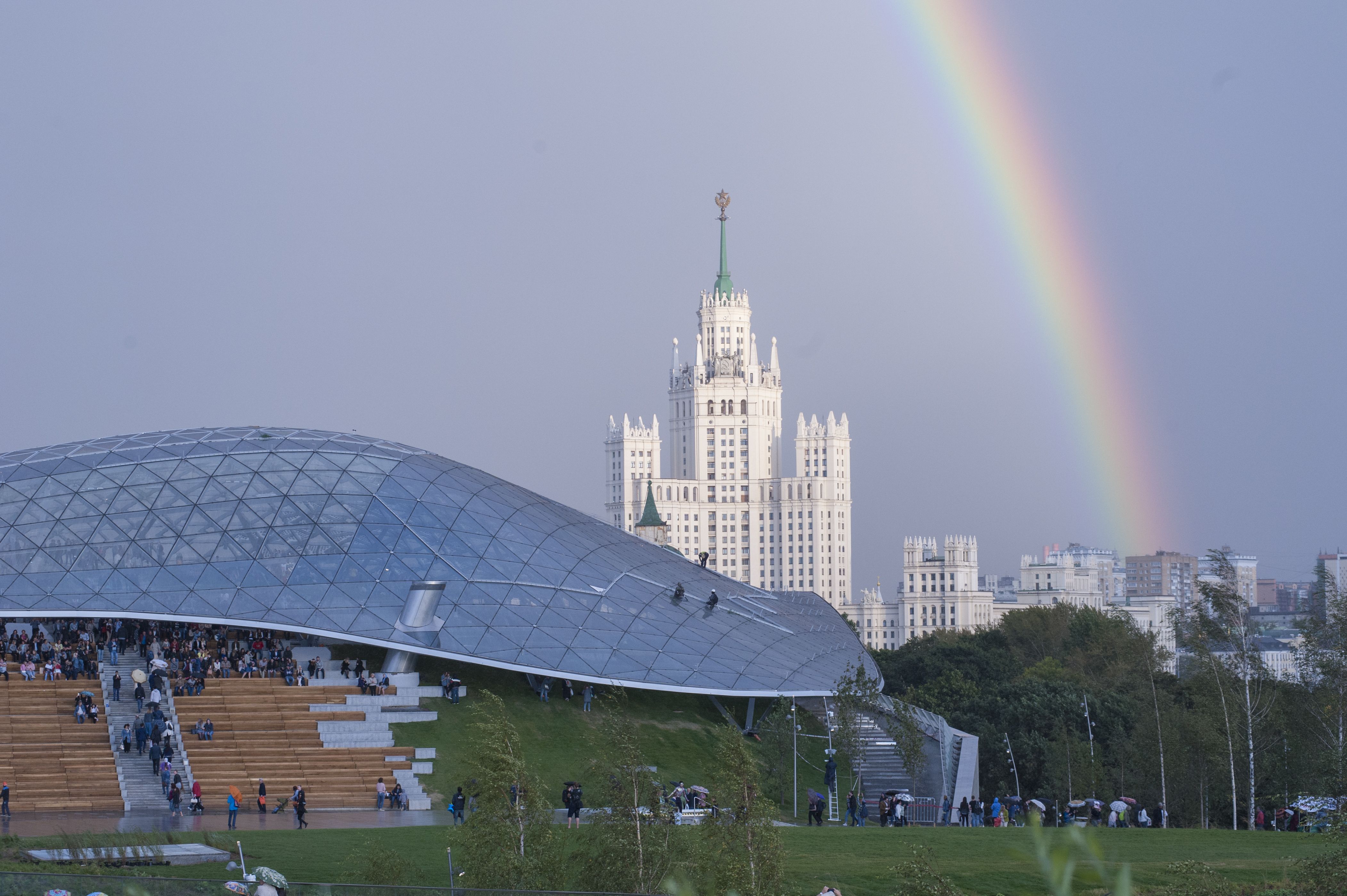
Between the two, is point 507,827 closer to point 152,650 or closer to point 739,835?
point 739,835

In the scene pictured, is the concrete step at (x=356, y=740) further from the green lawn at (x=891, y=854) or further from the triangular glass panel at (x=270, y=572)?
the green lawn at (x=891, y=854)

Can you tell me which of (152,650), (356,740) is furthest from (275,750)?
(152,650)

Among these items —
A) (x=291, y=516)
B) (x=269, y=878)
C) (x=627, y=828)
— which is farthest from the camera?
(x=291, y=516)

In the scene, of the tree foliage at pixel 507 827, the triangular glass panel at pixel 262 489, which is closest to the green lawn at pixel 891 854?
the tree foliage at pixel 507 827

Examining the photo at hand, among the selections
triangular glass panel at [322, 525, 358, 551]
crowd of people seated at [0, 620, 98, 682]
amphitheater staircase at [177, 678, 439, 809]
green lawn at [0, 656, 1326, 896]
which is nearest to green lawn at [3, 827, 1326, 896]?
green lawn at [0, 656, 1326, 896]

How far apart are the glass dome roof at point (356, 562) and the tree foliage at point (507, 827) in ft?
91.9

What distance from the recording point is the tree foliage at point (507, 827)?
74.4ft

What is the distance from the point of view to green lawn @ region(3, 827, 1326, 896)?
27.6 meters

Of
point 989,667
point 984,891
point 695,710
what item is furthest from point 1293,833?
point 989,667

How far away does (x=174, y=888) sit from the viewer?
16.3m

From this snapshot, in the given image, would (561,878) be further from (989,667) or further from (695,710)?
(989,667)

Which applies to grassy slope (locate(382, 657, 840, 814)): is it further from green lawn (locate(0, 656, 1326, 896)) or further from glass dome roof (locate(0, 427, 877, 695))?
glass dome roof (locate(0, 427, 877, 695))

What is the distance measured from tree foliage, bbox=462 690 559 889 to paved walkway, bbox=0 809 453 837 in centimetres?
1210

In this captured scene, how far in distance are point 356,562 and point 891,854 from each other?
3147 cm
